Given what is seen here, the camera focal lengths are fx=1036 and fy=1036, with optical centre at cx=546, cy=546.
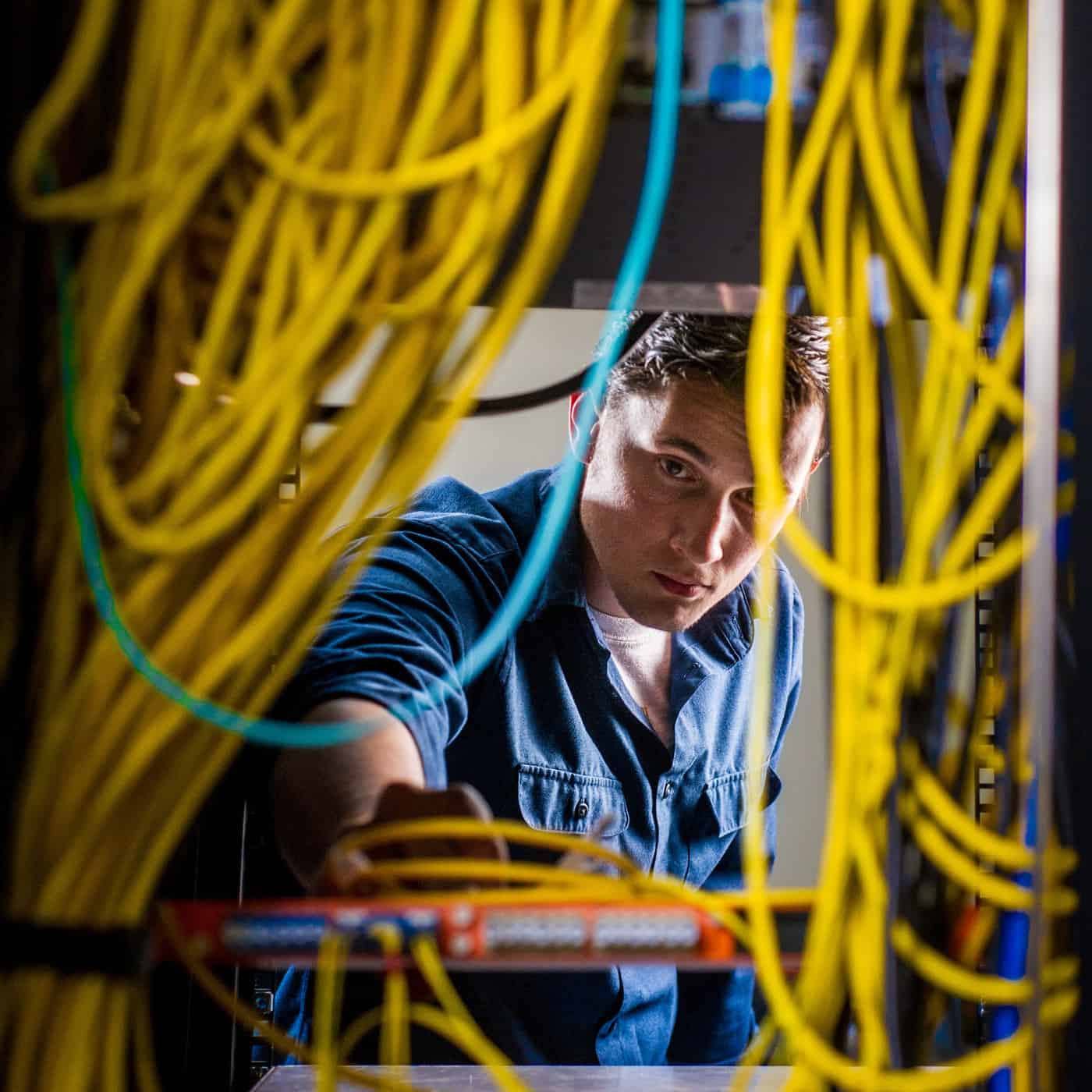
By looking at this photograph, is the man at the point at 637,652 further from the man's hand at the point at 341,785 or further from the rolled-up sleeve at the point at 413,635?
the man's hand at the point at 341,785

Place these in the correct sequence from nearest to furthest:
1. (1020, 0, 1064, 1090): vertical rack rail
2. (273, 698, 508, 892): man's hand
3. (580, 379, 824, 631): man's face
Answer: (1020, 0, 1064, 1090): vertical rack rail → (273, 698, 508, 892): man's hand → (580, 379, 824, 631): man's face

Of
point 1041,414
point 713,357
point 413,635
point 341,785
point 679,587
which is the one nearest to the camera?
point 1041,414

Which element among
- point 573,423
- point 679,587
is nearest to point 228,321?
point 573,423

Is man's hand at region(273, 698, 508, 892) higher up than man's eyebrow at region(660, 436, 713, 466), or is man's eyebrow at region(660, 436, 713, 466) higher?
man's eyebrow at region(660, 436, 713, 466)

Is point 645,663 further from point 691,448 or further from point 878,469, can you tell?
point 878,469

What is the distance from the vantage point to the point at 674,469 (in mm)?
1279

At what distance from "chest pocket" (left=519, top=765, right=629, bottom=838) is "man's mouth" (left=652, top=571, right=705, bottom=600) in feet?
0.84

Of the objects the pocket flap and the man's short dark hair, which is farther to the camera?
the pocket flap

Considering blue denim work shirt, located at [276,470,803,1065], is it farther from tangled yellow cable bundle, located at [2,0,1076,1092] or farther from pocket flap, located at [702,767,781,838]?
tangled yellow cable bundle, located at [2,0,1076,1092]

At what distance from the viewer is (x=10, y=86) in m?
0.63

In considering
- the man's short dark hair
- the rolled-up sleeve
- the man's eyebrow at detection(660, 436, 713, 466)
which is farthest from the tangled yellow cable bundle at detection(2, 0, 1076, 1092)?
the man's eyebrow at detection(660, 436, 713, 466)

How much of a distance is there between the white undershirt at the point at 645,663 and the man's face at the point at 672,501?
0.09 ft

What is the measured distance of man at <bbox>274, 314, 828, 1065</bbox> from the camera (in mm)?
1233

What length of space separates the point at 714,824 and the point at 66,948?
915 millimetres
